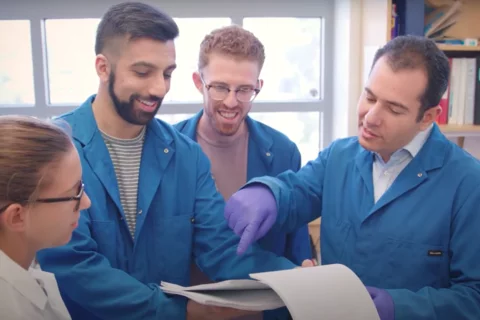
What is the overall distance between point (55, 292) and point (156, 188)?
1.23 ft

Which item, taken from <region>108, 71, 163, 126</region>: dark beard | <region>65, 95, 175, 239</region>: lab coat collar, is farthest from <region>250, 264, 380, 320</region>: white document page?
<region>108, 71, 163, 126</region>: dark beard

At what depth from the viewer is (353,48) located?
2633mm

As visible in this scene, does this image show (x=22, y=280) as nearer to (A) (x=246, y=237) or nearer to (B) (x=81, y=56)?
(A) (x=246, y=237)

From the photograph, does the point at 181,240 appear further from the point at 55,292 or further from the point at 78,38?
the point at 78,38

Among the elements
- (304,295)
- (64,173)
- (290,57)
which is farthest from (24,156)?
(290,57)

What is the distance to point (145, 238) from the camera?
4.14ft

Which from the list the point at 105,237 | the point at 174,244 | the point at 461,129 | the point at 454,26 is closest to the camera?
the point at 105,237

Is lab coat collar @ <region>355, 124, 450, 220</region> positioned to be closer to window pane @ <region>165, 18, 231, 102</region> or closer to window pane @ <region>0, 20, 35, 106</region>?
window pane @ <region>165, 18, 231, 102</region>

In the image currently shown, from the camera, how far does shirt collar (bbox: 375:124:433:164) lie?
127 centimetres

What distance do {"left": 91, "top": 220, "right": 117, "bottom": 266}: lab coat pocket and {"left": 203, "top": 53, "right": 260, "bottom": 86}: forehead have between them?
69 cm

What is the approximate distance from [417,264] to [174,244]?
2.23ft

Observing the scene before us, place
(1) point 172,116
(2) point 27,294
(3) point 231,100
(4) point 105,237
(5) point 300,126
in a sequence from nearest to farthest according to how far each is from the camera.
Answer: (2) point 27,294 < (4) point 105,237 < (3) point 231,100 < (1) point 172,116 < (5) point 300,126

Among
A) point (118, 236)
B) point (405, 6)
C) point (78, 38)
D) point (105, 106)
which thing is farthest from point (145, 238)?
point (78, 38)

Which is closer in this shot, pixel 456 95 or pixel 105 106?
pixel 105 106
